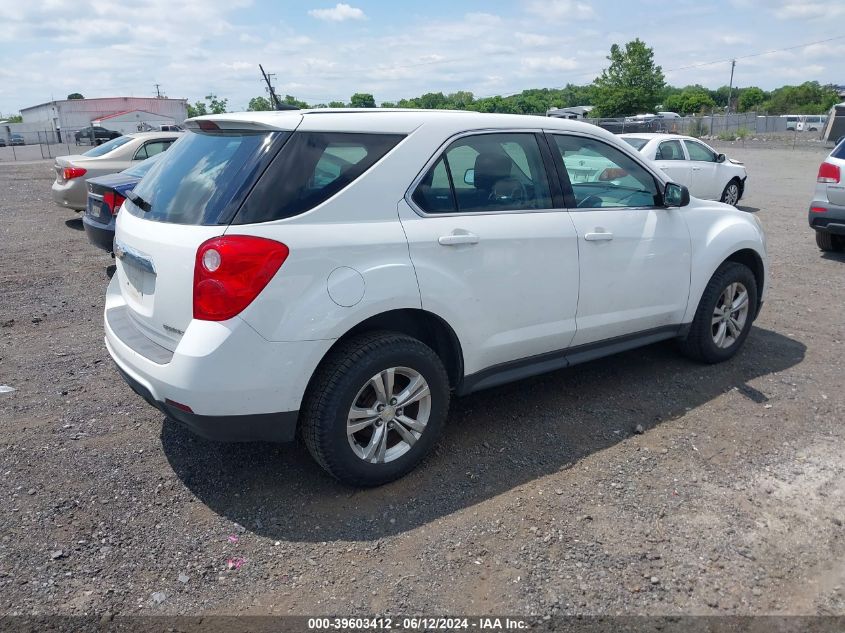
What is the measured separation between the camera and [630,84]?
6475 centimetres

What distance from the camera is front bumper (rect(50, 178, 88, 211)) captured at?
37.7 ft

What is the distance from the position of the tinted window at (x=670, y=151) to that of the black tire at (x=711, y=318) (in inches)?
335

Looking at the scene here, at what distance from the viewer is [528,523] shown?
3.23m

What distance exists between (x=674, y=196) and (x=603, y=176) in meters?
0.49

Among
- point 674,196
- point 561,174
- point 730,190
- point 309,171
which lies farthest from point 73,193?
point 730,190

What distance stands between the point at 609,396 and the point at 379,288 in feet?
7.10

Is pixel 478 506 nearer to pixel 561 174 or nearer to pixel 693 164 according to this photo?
pixel 561 174

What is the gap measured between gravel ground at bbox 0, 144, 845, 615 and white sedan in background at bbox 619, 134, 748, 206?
338 inches

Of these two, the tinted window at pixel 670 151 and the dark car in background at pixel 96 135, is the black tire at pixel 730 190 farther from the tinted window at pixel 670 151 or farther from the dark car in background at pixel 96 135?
the dark car in background at pixel 96 135

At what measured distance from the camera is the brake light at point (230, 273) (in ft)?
9.66

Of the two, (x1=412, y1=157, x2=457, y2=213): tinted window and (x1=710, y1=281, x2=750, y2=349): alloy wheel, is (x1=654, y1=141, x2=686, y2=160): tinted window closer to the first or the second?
(x1=710, y1=281, x2=750, y2=349): alloy wheel

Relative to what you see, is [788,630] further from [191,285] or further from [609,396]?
[191,285]

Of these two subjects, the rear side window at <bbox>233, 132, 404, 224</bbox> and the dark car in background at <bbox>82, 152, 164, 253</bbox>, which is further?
the dark car in background at <bbox>82, 152, 164, 253</bbox>

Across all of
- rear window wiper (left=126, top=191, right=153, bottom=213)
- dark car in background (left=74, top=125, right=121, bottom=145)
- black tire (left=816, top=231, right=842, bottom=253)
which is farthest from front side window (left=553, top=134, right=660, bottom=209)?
dark car in background (left=74, top=125, right=121, bottom=145)
